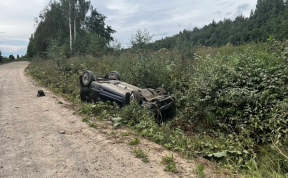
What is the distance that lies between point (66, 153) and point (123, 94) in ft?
8.62

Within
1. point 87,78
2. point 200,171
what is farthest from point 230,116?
point 87,78

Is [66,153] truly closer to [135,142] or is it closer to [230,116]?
[135,142]

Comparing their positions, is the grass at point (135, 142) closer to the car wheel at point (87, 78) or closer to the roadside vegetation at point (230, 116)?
the roadside vegetation at point (230, 116)

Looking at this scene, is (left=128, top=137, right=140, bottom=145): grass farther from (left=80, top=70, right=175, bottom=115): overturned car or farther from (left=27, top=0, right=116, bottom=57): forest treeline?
(left=27, top=0, right=116, bottom=57): forest treeline

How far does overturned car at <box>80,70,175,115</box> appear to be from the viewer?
5.79 metres

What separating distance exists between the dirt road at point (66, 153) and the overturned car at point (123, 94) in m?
1.14

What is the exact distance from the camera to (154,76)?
781cm

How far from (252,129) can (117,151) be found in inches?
99.3

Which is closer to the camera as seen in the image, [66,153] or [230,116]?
[66,153]

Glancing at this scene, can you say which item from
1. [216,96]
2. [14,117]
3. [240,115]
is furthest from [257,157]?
[14,117]

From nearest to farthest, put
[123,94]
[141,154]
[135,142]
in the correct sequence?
[141,154], [135,142], [123,94]

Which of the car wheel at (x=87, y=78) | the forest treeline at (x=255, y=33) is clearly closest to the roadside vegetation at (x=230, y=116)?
the car wheel at (x=87, y=78)

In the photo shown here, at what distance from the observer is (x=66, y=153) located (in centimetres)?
365

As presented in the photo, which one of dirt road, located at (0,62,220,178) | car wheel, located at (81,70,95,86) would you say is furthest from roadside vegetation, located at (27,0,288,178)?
car wheel, located at (81,70,95,86)
